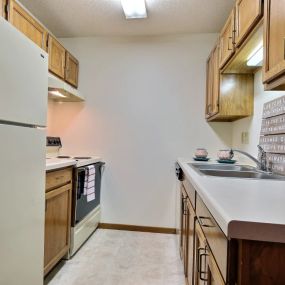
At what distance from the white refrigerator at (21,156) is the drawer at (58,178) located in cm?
33

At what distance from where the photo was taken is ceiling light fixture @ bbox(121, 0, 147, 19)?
2.33m

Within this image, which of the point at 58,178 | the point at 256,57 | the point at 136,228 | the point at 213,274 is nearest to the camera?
the point at 213,274

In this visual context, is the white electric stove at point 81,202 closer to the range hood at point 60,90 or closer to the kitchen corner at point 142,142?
the kitchen corner at point 142,142

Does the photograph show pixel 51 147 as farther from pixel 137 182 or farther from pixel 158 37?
pixel 158 37

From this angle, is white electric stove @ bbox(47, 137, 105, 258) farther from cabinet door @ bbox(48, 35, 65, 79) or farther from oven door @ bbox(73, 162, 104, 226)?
cabinet door @ bbox(48, 35, 65, 79)

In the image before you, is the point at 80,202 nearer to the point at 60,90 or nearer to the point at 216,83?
the point at 60,90

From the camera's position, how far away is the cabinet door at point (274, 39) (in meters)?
1.07

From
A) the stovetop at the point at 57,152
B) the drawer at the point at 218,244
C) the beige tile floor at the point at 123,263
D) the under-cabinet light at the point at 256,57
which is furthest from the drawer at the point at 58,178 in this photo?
the under-cabinet light at the point at 256,57

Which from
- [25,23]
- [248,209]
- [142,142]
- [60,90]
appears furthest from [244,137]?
[25,23]

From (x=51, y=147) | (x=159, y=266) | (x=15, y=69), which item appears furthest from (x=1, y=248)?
(x=51, y=147)

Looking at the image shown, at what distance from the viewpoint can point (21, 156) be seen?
4.17 ft

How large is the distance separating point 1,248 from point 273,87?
1502 millimetres

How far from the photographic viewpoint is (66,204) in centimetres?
220

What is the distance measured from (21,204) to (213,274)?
99 cm
